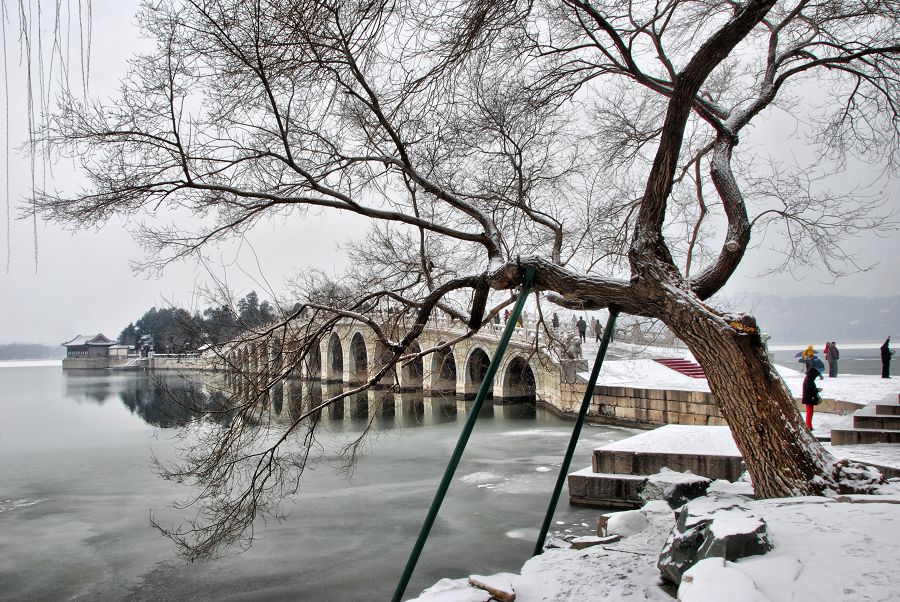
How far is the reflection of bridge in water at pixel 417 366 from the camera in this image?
18.2 feet

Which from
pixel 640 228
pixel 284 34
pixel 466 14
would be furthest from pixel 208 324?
pixel 640 228

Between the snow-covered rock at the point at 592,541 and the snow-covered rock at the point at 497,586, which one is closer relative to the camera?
the snow-covered rock at the point at 497,586

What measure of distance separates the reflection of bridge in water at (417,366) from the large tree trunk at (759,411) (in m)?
2.16

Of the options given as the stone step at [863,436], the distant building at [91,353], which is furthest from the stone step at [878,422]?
the distant building at [91,353]

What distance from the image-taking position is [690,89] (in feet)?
13.4

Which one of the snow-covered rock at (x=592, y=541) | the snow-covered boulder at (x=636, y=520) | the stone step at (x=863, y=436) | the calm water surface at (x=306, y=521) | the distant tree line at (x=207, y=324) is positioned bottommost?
the calm water surface at (x=306, y=521)

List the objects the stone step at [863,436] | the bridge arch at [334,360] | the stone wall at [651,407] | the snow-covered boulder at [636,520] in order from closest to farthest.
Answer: the snow-covered boulder at [636,520]
the stone step at [863,436]
the stone wall at [651,407]
the bridge arch at [334,360]

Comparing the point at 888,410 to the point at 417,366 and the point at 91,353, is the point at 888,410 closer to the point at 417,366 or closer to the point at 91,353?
the point at 417,366

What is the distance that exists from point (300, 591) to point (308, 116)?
4.94 metres

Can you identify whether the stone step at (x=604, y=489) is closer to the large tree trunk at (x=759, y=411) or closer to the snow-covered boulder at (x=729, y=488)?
the snow-covered boulder at (x=729, y=488)

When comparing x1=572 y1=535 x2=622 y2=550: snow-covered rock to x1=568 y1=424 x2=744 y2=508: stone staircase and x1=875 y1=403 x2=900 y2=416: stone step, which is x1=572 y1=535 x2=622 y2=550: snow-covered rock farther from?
x1=875 y1=403 x2=900 y2=416: stone step

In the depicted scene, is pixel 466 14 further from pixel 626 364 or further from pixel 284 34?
pixel 626 364

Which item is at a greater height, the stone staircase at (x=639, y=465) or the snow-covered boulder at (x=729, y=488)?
the snow-covered boulder at (x=729, y=488)

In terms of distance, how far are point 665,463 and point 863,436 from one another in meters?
2.32
